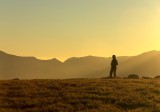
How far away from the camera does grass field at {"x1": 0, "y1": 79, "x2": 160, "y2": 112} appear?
30.6 metres

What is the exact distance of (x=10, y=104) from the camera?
31.9m

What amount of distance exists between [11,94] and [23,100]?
3.26 meters

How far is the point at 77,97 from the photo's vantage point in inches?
1355

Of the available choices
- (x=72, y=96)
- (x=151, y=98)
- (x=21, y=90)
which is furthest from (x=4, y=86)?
(x=151, y=98)

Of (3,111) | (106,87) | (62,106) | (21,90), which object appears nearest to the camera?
(3,111)

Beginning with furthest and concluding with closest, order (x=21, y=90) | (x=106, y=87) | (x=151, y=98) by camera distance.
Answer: (x=106, y=87) → (x=21, y=90) → (x=151, y=98)

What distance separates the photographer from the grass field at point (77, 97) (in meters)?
30.6

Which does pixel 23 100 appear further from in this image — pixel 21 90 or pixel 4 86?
pixel 4 86

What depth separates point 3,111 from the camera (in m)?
28.8

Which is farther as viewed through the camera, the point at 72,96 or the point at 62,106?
the point at 72,96

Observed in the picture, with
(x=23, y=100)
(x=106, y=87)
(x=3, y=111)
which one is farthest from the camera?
(x=106, y=87)

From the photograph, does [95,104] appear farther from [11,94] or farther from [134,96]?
[11,94]

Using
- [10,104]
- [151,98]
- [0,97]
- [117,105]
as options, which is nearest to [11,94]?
[0,97]

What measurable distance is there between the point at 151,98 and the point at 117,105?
4.84 meters
